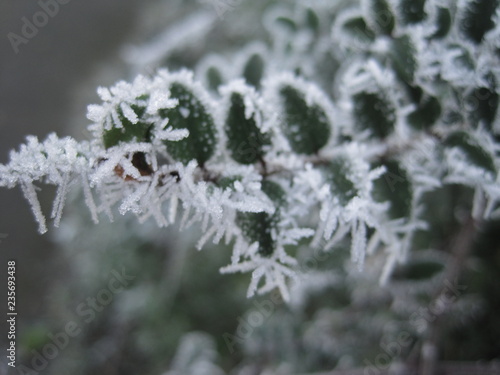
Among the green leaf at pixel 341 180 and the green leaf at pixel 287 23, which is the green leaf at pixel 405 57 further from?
the green leaf at pixel 287 23

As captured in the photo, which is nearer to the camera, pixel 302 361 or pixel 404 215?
pixel 404 215

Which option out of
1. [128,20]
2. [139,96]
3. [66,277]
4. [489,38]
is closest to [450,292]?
[489,38]

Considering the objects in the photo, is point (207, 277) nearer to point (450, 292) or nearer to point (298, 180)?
point (450, 292)

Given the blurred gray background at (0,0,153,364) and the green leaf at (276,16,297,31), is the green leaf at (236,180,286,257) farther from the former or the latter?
the blurred gray background at (0,0,153,364)
